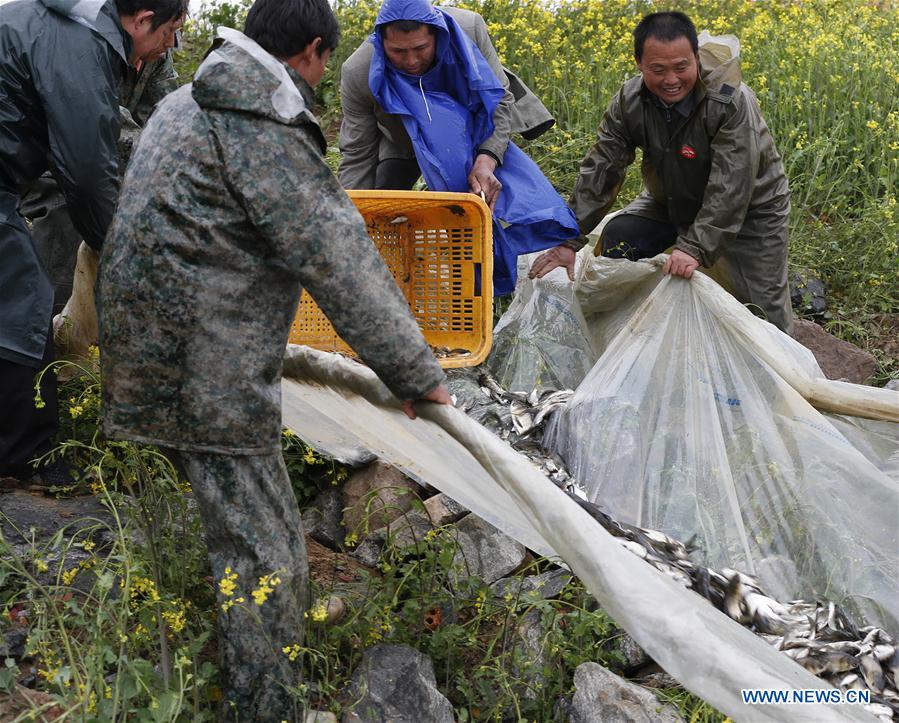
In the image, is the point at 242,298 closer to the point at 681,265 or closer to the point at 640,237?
the point at 681,265

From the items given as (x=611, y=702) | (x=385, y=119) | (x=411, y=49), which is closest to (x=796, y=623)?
(x=611, y=702)

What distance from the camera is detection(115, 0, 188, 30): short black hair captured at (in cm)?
301

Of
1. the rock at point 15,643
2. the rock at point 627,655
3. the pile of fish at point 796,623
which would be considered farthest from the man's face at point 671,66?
the rock at point 15,643

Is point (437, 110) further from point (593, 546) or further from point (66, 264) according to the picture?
point (593, 546)

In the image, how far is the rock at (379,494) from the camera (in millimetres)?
3258

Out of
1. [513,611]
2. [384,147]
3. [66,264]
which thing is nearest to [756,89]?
[384,147]

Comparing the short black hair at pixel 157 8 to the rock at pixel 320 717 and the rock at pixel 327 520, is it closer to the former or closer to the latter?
the rock at pixel 327 520

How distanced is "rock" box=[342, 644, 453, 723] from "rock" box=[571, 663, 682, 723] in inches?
12.1

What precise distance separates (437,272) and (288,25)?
193 centimetres

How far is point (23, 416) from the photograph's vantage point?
126 inches

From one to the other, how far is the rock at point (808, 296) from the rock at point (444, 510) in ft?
8.68

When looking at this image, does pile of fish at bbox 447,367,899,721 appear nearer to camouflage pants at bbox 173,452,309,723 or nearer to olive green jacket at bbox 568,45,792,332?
A: camouflage pants at bbox 173,452,309,723

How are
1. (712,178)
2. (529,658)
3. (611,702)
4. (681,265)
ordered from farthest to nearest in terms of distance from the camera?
(712,178), (681,265), (529,658), (611,702)

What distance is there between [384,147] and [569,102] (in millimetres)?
2210
